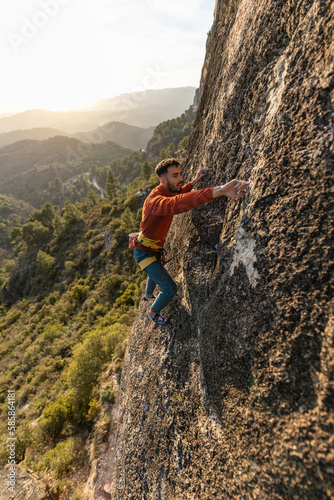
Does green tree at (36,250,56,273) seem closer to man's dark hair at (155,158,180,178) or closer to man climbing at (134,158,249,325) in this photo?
man climbing at (134,158,249,325)

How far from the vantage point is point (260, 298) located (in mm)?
2516

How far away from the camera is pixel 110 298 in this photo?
31438 millimetres

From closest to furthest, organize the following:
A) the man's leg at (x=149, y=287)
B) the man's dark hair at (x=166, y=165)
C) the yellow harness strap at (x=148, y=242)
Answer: the man's dark hair at (x=166, y=165) < the yellow harness strap at (x=148, y=242) < the man's leg at (x=149, y=287)

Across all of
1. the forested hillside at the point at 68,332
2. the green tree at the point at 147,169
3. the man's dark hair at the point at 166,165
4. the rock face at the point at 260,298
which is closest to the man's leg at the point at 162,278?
the rock face at the point at 260,298

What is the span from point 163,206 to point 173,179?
87 centimetres

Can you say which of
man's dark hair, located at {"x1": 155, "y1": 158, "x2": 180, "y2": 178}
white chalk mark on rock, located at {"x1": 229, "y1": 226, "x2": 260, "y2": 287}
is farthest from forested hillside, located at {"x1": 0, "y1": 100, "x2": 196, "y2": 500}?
man's dark hair, located at {"x1": 155, "y1": 158, "x2": 180, "y2": 178}

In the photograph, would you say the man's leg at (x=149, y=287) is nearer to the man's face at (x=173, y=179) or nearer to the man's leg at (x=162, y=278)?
the man's leg at (x=162, y=278)

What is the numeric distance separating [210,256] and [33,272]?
2264 inches

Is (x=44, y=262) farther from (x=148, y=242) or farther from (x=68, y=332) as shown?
(x=148, y=242)

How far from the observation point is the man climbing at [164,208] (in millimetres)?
3004

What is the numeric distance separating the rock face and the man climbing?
0.41 meters

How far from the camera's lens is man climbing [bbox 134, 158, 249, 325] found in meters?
3.00

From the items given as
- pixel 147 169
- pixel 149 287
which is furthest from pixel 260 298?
pixel 147 169

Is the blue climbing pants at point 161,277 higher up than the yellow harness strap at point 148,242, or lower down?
lower down
